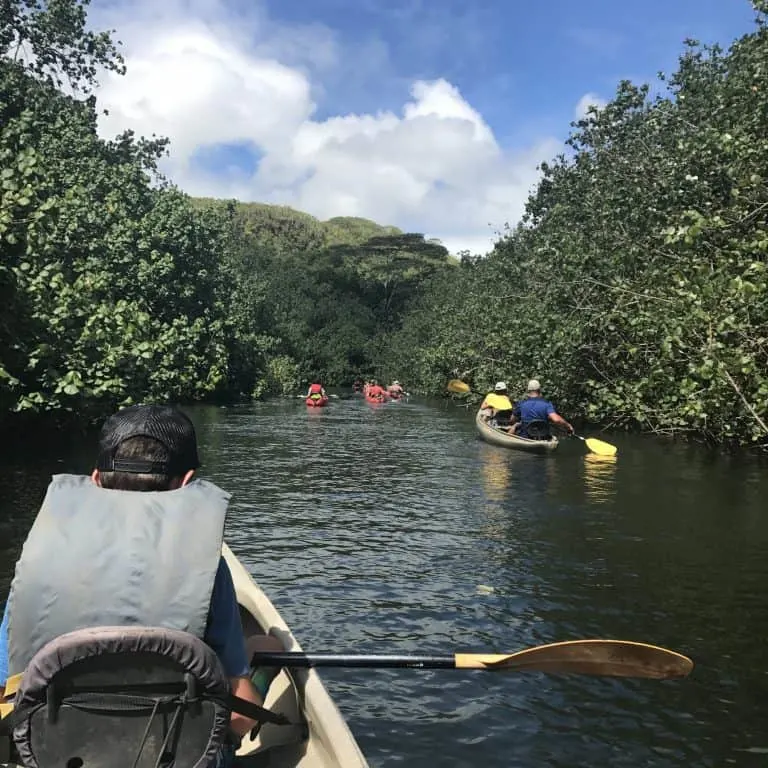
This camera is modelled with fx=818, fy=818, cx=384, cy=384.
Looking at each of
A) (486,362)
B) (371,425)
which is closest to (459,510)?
(371,425)

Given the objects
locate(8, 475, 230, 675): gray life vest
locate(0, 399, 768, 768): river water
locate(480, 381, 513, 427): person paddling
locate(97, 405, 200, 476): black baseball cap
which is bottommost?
locate(0, 399, 768, 768): river water

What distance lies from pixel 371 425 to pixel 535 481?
1191cm

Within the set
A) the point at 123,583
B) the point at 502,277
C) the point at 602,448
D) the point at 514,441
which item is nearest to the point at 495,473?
the point at 514,441

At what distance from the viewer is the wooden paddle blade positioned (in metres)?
4.60

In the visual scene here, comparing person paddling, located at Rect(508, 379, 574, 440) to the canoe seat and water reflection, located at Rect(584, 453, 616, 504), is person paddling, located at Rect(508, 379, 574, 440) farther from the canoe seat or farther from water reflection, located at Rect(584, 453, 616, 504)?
the canoe seat

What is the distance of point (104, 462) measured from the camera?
305 cm

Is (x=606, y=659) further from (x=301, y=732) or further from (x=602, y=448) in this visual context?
(x=602, y=448)

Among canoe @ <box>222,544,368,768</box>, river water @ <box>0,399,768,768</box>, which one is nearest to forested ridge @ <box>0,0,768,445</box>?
river water @ <box>0,399,768,768</box>

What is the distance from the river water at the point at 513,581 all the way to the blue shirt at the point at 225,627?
7.70ft

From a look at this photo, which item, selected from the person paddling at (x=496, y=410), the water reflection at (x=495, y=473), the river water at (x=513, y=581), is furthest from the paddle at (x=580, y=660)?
the person paddling at (x=496, y=410)

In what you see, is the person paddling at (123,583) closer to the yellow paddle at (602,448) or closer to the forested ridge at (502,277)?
the forested ridge at (502,277)

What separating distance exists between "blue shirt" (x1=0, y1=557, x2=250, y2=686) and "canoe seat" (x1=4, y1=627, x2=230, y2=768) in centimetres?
17

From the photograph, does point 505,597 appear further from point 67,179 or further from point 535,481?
point 67,179

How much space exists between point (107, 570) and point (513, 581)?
6.39 meters
